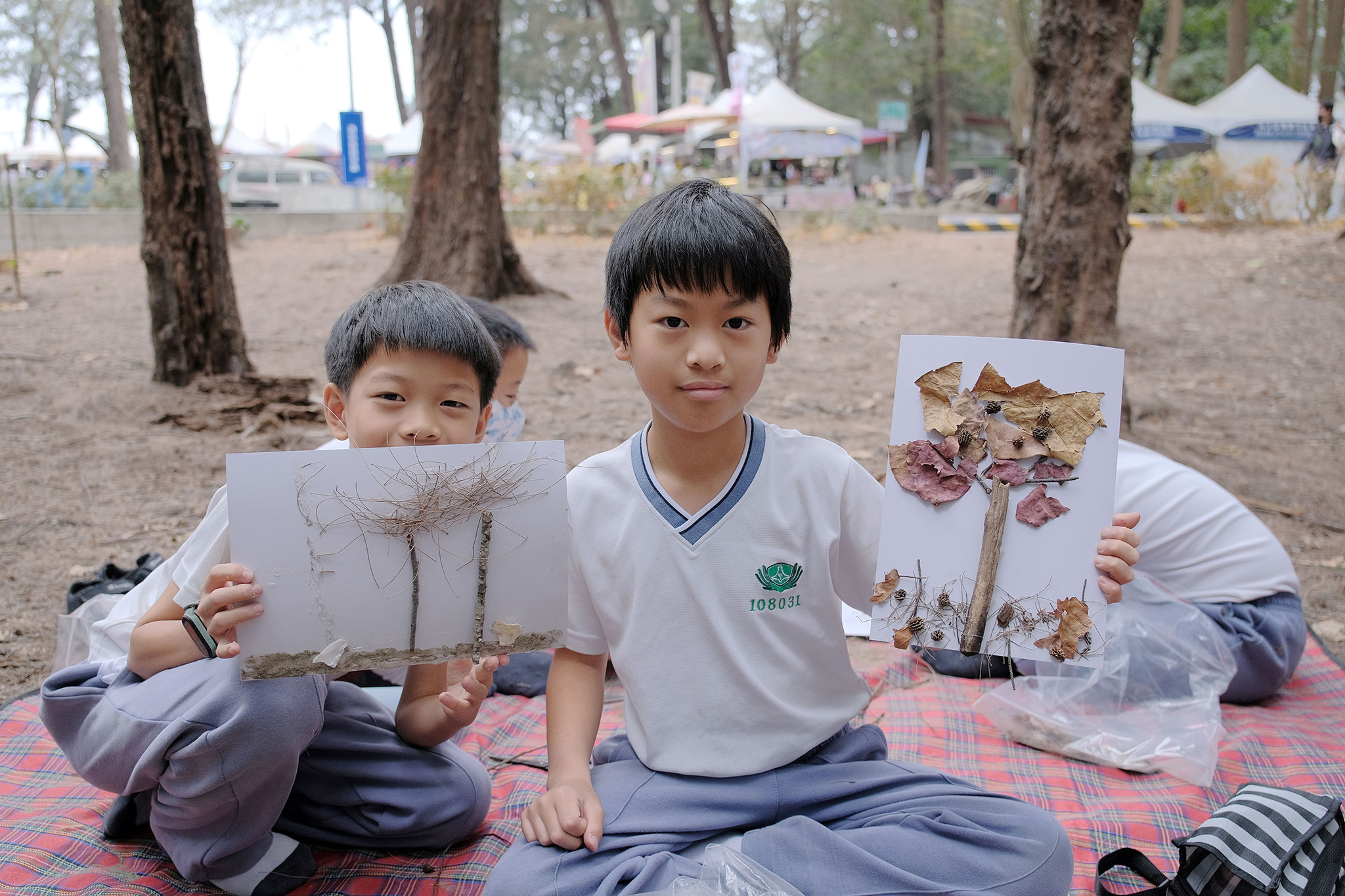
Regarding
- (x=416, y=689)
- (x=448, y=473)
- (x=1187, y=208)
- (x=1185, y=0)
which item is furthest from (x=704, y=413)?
(x=1185, y=0)

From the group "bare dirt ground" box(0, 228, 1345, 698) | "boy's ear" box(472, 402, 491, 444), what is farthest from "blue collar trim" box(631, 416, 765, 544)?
"bare dirt ground" box(0, 228, 1345, 698)

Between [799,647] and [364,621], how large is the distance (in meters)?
0.67

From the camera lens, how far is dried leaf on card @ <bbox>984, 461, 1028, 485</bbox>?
59.1 inches

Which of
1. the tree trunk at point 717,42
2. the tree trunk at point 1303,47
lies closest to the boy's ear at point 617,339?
the tree trunk at point 1303,47

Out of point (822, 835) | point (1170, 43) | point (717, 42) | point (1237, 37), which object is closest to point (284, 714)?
point (822, 835)

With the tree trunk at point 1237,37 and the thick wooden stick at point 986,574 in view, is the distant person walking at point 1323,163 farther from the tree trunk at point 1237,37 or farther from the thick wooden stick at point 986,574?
the thick wooden stick at point 986,574

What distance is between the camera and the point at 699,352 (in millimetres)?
1373

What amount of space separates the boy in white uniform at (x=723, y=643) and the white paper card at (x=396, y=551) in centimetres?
10

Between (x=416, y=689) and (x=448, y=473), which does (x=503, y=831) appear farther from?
(x=448, y=473)

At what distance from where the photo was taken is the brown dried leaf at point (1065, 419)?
1.49 meters

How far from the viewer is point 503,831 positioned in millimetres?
1820

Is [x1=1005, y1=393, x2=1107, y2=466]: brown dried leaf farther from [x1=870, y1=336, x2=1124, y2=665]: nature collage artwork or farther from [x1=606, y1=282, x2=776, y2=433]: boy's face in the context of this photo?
[x1=606, y1=282, x2=776, y2=433]: boy's face

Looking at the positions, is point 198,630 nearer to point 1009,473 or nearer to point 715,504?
point 715,504

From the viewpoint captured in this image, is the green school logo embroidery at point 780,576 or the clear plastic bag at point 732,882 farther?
the green school logo embroidery at point 780,576
